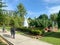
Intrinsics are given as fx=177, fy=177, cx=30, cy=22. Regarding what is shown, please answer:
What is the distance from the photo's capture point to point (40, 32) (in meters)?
27.9

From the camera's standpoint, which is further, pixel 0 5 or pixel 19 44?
pixel 0 5

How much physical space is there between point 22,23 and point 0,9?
36156mm

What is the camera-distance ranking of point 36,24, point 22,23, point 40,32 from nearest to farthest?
point 40,32, point 36,24, point 22,23

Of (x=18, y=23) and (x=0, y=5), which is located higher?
(x=0, y=5)

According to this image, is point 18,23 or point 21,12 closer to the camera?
point 18,23

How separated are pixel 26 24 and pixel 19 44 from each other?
5232 centimetres

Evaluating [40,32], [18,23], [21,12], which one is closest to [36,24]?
[18,23]

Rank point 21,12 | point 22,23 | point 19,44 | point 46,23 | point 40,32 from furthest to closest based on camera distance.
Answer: point 21,12, point 22,23, point 46,23, point 40,32, point 19,44

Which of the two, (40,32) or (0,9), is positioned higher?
(0,9)

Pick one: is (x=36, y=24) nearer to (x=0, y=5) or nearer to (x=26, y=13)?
(x=0, y=5)

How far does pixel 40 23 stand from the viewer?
53.6 meters

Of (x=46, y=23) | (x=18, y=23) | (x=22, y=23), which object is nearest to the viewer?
(x=46, y=23)

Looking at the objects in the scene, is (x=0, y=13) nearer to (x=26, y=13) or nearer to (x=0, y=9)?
(x=0, y=9)

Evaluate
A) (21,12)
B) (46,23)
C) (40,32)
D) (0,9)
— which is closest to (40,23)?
(46,23)
